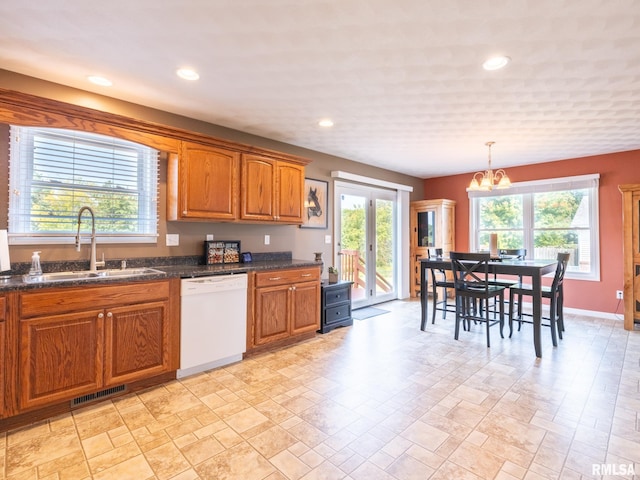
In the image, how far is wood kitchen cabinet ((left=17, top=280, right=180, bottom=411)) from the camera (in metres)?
2.04

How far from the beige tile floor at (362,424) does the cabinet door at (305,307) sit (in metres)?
0.43

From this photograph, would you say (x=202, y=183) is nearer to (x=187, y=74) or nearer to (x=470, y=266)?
(x=187, y=74)

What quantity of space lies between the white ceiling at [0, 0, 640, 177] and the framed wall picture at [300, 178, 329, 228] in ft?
3.23

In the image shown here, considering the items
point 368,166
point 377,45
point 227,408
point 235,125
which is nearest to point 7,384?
point 227,408

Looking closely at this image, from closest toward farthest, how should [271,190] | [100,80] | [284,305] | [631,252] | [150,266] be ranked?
[100,80], [150,266], [284,305], [271,190], [631,252]

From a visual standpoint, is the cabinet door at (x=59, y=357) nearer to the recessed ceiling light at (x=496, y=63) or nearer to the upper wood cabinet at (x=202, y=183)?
the upper wood cabinet at (x=202, y=183)

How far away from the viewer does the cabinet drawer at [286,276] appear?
327 centimetres

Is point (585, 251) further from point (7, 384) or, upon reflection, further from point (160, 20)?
point (7, 384)

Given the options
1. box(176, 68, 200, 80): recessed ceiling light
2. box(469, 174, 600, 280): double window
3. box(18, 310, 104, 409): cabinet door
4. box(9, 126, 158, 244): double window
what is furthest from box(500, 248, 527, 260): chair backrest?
box(18, 310, 104, 409): cabinet door

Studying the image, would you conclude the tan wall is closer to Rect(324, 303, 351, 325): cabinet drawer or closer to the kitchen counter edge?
the kitchen counter edge

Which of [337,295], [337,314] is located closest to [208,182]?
[337,295]

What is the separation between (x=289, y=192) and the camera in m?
3.84

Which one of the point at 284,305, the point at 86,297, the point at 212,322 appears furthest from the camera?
the point at 284,305

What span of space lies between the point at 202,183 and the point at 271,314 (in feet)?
4.74
